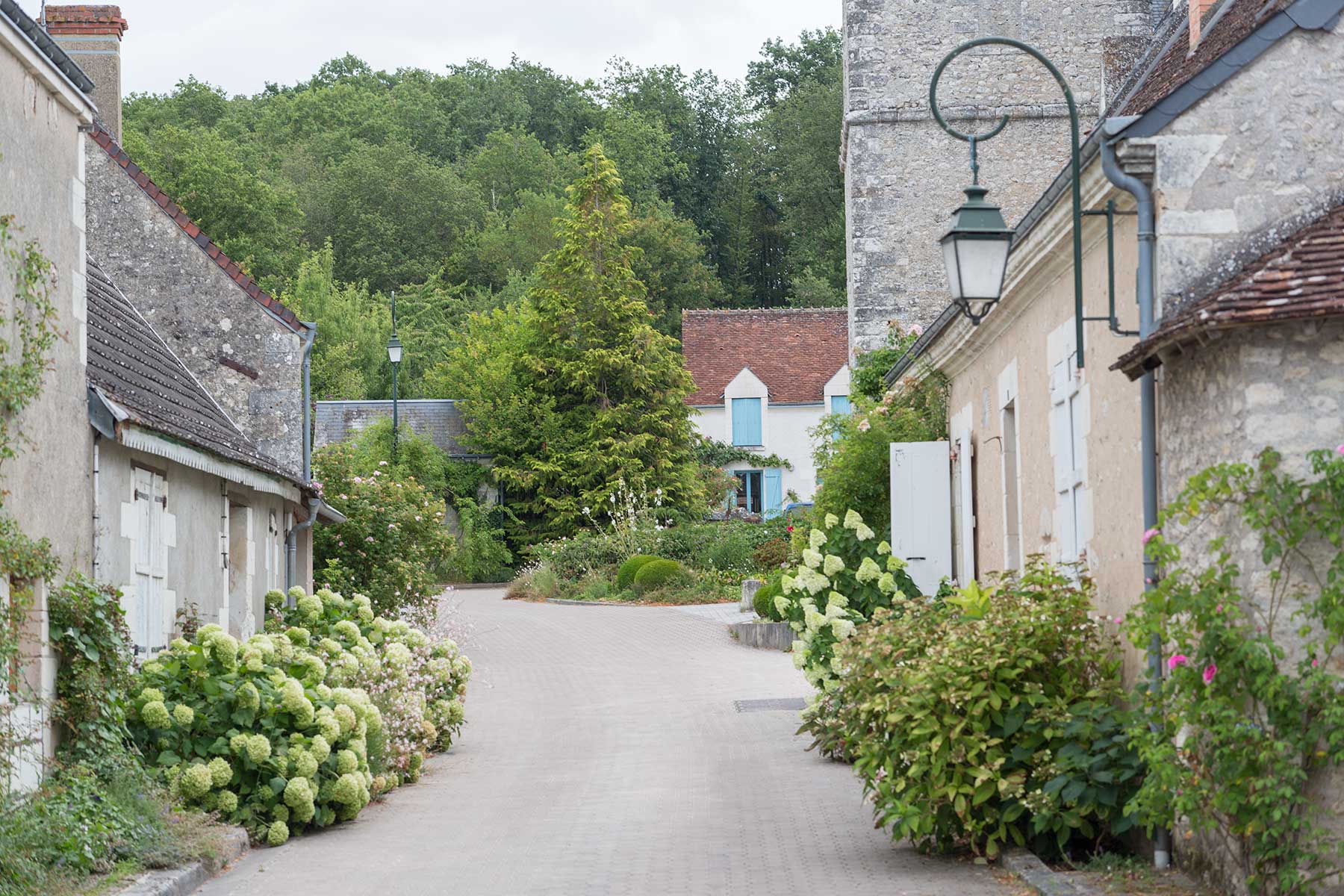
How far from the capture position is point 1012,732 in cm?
825

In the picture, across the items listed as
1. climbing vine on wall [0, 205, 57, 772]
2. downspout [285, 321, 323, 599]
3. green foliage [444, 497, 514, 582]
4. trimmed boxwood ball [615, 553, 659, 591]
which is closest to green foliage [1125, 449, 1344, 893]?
climbing vine on wall [0, 205, 57, 772]

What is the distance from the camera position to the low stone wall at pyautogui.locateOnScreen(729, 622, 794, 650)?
25.2 m

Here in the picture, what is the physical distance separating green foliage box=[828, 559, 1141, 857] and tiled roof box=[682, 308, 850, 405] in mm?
38690

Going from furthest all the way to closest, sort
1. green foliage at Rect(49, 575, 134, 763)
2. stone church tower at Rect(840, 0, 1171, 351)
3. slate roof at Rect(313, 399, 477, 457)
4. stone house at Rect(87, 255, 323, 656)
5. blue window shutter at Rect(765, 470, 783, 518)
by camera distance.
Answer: blue window shutter at Rect(765, 470, 783, 518) → slate roof at Rect(313, 399, 477, 457) → stone church tower at Rect(840, 0, 1171, 351) → stone house at Rect(87, 255, 323, 656) → green foliage at Rect(49, 575, 134, 763)

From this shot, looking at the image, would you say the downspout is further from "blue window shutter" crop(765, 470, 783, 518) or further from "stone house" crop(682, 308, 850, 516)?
"blue window shutter" crop(765, 470, 783, 518)

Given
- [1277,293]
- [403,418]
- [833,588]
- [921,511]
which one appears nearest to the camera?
[1277,293]

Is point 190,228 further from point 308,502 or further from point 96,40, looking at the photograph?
point 308,502

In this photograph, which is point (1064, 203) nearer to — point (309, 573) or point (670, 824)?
point (670, 824)

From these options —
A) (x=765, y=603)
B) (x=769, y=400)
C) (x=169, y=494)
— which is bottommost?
(x=765, y=603)

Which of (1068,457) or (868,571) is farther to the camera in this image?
(868,571)

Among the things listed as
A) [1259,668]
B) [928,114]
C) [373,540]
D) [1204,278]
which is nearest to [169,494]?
[1204,278]

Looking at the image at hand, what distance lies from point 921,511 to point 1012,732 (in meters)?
6.22

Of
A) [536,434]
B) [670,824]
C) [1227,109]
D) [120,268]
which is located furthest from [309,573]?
[536,434]

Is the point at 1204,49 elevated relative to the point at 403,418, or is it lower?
lower
